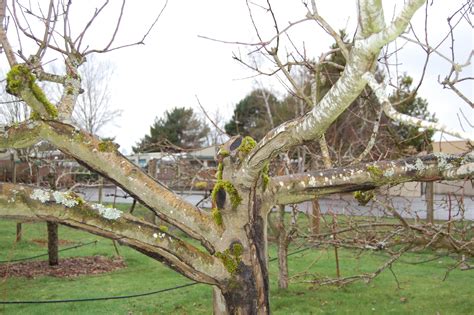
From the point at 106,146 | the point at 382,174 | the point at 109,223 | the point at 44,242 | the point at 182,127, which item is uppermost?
the point at 182,127

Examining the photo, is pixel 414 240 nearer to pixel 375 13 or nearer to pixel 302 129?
pixel 302 129

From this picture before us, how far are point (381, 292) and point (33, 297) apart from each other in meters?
5.27

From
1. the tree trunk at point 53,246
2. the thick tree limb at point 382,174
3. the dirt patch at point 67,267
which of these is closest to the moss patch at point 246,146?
the thick tree limb at point 382,174

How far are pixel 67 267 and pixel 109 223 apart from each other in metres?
7.69

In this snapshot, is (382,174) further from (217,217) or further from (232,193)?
(217,217)

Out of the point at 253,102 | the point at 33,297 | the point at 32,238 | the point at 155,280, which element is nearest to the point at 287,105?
the point at 253,102

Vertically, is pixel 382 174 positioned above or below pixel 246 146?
below

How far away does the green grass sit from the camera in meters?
6.93

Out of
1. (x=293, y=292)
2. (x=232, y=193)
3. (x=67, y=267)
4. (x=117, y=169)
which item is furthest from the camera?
(x=67, y=267)

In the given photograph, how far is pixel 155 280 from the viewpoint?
8.72 metres

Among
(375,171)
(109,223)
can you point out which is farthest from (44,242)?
(375,171)

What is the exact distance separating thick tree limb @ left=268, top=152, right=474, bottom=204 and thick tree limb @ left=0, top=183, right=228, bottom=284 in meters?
0.74

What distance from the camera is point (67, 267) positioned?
975 centimetres

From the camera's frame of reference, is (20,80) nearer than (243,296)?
Yes
